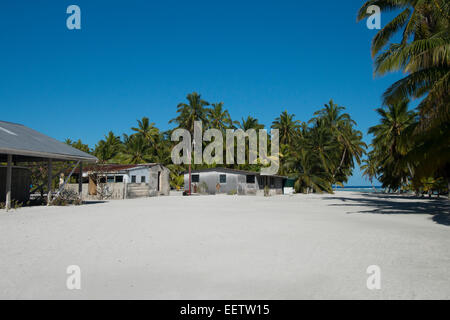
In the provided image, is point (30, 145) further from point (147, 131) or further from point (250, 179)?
point (147, 131)

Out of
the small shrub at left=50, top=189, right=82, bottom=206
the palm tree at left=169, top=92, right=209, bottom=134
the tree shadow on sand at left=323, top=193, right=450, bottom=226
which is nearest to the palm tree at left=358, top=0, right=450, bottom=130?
the tree shadow on sand at left=323, top=193, right=450, bottom=226

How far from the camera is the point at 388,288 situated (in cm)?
394

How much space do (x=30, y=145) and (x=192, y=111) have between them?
32.0 m

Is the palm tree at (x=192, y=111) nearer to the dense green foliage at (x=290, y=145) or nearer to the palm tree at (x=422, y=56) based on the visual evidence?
the dense green foliage at (x=290, y=145)

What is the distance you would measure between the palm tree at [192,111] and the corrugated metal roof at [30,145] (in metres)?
27.8

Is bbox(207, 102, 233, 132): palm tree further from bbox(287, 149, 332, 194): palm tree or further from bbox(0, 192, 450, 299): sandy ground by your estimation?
bbox(0, 192, 450, 299): sandy ground

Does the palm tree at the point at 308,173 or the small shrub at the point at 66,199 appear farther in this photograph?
the palm tree at the point at 308,173

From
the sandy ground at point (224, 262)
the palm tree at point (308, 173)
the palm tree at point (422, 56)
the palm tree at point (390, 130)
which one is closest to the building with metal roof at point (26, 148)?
the sandy ground at point (224, 262)

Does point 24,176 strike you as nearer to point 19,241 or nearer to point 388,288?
point 19,241

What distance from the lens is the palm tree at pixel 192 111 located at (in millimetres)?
46500

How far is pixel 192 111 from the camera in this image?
1831 inches

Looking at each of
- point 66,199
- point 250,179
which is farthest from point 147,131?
point 66,199

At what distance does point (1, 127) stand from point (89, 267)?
16277mm

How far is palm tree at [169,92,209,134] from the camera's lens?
153ft
